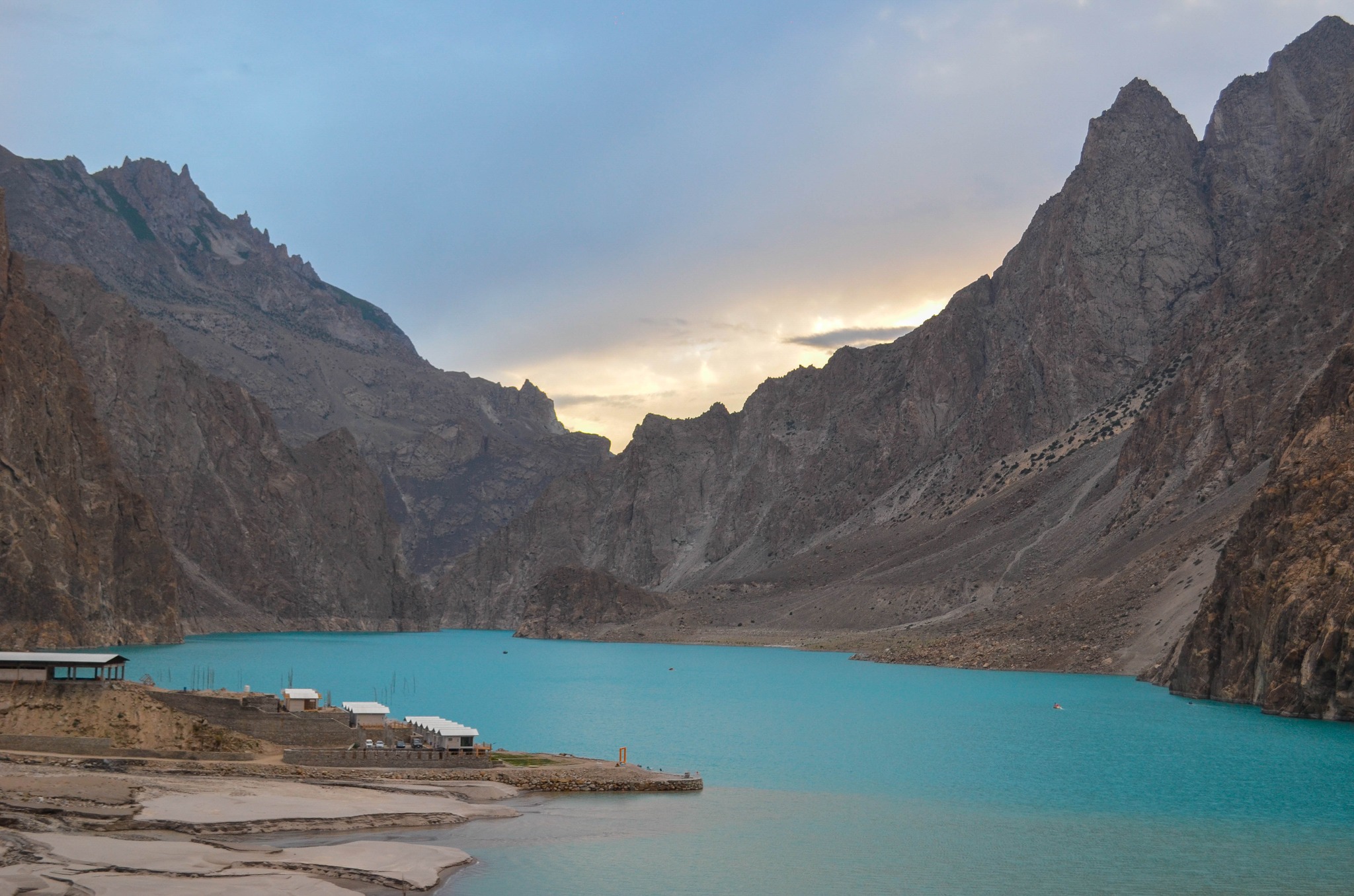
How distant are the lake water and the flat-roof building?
20451 millimetres

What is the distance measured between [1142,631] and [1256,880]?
83.4 m

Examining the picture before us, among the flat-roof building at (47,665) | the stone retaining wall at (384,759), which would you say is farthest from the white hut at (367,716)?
the flat-roof building at (47,665)

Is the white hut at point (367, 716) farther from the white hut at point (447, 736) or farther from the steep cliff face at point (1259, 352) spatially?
the steep cliff face at point (1259, 352)

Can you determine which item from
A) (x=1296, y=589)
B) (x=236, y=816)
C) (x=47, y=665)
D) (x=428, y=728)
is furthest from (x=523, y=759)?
(x=1296, y=589)

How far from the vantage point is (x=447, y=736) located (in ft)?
208

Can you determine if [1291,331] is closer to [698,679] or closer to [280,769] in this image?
[698,679]

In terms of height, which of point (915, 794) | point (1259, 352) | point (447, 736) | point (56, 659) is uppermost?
point (1259, 352)

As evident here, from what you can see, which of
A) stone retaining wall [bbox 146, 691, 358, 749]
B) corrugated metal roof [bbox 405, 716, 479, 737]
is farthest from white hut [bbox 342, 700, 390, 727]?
corrugated metal roof [bbox 405, 716, 479, 737]

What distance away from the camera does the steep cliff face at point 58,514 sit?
486 ft

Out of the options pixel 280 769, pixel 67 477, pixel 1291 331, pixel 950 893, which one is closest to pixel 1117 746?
pixel 950 893

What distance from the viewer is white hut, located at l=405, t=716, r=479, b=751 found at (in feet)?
208

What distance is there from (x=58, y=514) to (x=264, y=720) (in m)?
108

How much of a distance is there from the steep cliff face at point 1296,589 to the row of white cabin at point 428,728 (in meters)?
52.3

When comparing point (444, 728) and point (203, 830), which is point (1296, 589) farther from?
point (203, 830)
